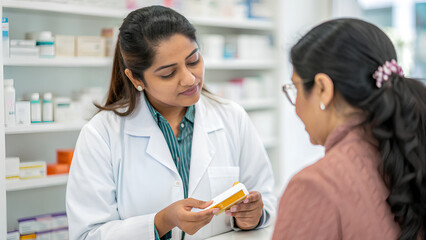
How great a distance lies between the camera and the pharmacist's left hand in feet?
4.62

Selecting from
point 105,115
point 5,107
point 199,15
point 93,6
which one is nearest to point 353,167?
point 105,115

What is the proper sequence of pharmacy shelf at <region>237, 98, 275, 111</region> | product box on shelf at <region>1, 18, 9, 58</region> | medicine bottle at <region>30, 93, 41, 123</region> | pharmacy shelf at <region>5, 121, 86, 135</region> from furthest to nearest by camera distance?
pharmacy shelf at <region>237, 98, 275, 111</region> < medicine bottle at <region>30, 93, 41, 123</region> < pharmacy shelf at <region>5, 121, 86, 135</region> < product box on shelf at <region>1, 18, 9, 58</region>

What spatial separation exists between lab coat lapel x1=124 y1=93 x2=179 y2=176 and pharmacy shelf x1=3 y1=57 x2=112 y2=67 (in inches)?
35.6

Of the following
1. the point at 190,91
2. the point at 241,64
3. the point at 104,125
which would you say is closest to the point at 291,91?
the point at 190,91

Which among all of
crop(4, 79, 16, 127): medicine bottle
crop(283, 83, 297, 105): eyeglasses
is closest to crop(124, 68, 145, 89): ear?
crop(283, 83, 297, 105): eyeglasses

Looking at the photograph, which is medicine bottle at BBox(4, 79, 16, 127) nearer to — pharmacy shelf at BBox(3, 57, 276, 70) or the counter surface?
pharmacy shelf at BBox(3, 57, 276, 70)

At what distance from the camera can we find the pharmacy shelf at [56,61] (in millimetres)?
2176

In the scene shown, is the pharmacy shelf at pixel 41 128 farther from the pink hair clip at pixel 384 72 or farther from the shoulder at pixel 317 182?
the pink hair clip at pixel 384 72

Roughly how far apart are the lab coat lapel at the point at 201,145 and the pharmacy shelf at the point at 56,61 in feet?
3.46

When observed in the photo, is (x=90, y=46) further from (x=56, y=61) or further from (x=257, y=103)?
(x=257, y=103)

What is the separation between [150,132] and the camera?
60.8 inches

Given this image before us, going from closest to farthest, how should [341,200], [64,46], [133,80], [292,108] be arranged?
[341,200] < [133,80] < [64,46] < [292,108]

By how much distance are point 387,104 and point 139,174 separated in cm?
90

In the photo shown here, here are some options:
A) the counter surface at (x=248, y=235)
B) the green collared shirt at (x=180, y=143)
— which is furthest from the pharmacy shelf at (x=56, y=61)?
the counter surface at (x=248, y=235)
